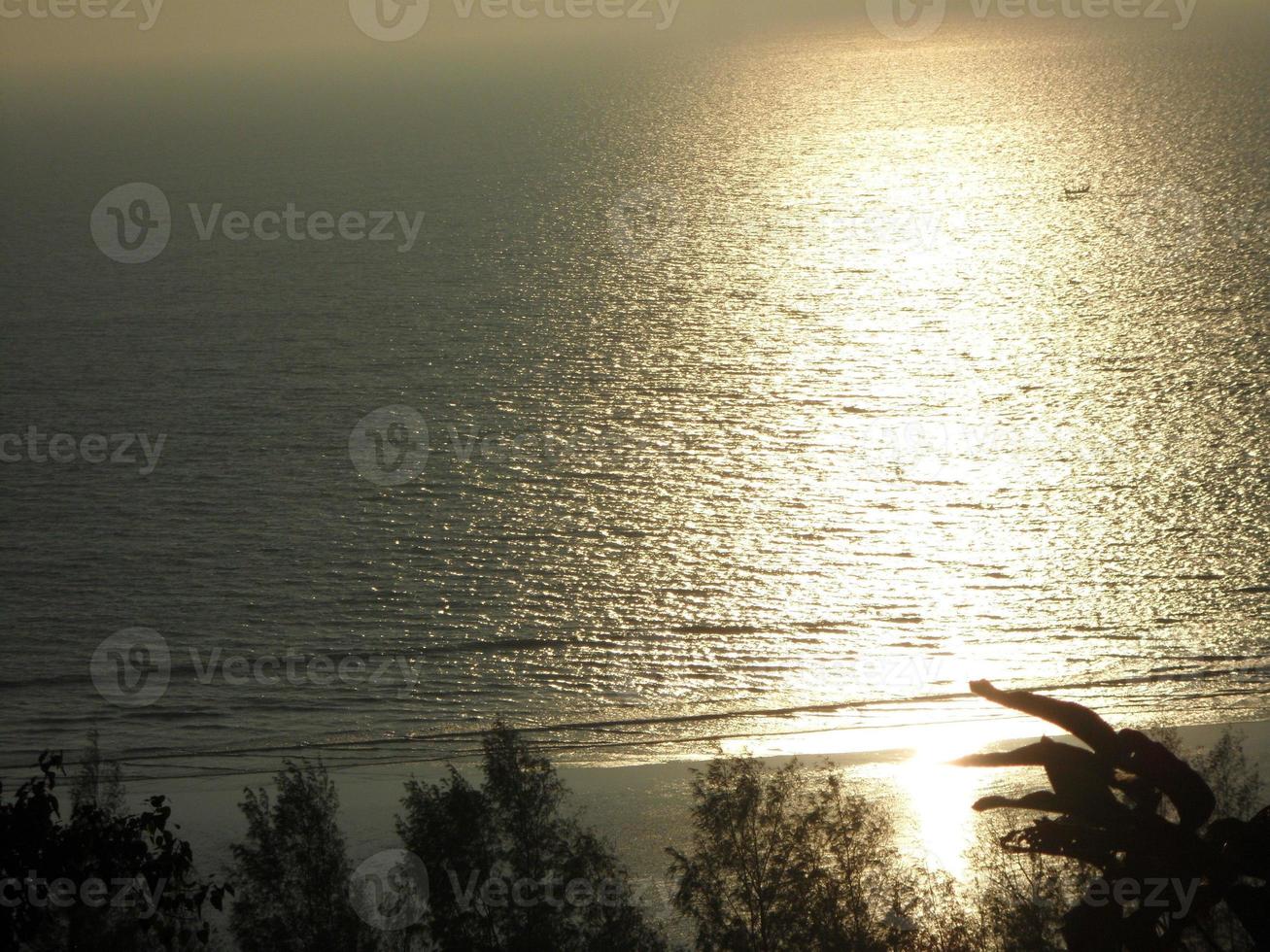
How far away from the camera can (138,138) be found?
118938 mm

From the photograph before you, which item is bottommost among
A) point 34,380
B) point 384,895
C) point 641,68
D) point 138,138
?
point 384,895

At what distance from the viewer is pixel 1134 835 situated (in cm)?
466

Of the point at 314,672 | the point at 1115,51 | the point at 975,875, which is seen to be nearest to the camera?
the point at 975,875

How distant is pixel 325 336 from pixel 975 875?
4229 centimetres

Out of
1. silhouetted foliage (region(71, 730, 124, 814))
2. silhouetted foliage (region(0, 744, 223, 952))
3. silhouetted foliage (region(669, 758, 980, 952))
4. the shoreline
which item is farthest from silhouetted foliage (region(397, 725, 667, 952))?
silhouetted foliage (region(0, 744, 223, 952))

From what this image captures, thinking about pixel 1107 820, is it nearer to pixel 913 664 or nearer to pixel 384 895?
pixel 384 895

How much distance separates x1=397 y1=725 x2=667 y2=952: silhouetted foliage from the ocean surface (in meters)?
8.06

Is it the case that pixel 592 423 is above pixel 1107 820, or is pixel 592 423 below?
above

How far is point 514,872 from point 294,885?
2934 mm

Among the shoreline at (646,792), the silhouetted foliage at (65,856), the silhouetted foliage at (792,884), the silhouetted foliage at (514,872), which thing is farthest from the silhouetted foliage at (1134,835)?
the shoreline at (646,792)

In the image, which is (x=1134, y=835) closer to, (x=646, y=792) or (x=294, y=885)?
(x=294, y=885)

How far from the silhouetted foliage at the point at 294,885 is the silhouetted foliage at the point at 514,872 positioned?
1.12m

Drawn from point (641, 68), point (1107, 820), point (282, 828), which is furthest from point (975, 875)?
point (641, 68)

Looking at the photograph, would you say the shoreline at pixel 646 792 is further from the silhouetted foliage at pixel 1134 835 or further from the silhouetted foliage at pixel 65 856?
the silhouetted foliage at pixel 1134 835
